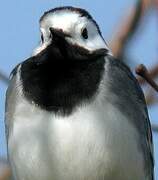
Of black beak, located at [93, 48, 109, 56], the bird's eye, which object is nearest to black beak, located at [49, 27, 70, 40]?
the bird's eye

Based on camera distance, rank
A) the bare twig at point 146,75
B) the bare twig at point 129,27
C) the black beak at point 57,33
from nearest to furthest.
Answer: the bare twig at point 146,75 → the black beak at point 57,33 → the bare twig at point 129,27

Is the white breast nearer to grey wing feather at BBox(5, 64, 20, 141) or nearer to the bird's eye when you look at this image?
grey wing feather at BBox(5, 64, 20, 141)

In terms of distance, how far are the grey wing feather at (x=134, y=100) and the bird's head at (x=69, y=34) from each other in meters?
0.15

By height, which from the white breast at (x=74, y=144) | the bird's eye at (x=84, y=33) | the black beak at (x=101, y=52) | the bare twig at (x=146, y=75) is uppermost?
the bare twig at (x=146, y=75)

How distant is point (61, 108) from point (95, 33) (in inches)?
28.1

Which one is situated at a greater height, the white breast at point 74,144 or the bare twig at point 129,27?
the bare twig at point 129,27

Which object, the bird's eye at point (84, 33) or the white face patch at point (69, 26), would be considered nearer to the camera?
the white face patch at point (69, 26)

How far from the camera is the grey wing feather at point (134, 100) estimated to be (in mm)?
3920

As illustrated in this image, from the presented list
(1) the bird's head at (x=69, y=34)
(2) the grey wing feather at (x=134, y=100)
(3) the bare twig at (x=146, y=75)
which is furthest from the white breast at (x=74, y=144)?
(3) the bare twig at (x=146, y=75)

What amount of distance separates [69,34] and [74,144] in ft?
2.09

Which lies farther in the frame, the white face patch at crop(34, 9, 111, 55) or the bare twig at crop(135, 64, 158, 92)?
the white face patch at crop(34, 9, 111, 55)

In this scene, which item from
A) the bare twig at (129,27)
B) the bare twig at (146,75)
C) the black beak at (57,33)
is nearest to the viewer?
the bare twig at (146,75)

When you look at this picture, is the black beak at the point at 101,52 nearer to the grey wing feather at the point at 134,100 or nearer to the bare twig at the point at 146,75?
the grey wing feather at the point at 134,100

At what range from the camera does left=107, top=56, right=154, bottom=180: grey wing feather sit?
12.9 ft
